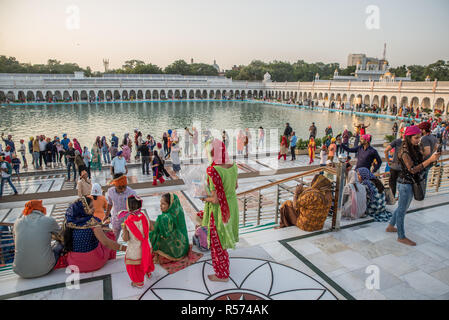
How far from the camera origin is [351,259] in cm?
349

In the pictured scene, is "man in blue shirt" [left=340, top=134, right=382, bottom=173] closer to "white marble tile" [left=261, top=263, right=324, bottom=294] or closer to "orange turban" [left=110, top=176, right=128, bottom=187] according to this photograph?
"white marble tile" [left=261, top=263, right=324, bottom=294]

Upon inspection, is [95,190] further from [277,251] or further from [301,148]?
[301,148]

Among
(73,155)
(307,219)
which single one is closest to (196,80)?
(73,155)

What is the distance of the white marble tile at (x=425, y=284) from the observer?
9.53 feet

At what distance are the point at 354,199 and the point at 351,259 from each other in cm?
127

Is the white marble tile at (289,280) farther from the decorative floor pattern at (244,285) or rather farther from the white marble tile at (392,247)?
the white marble tile at (392,247)

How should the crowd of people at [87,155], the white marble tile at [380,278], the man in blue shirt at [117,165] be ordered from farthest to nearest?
1. the crowd of people at [87,155]
2. the man in blue shirt at [117,165]
3. the white marble tile at [380,278]

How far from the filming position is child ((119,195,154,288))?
2898 millimetres

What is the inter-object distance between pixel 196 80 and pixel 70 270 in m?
59.2

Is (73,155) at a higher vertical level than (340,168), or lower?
lower

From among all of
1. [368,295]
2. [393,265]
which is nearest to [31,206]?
[368,295]

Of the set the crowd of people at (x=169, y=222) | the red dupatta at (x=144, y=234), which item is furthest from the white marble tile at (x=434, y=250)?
the red dupatta at (x=144, y=234)
